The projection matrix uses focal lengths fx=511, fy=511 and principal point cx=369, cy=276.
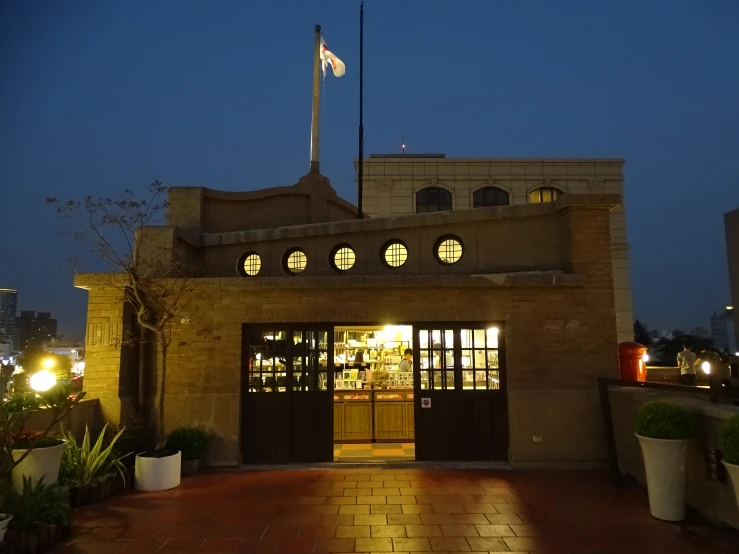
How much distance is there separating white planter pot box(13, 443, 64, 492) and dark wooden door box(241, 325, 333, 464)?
9.93 ft

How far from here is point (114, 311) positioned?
8648 mm

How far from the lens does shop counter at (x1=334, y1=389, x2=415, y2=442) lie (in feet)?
36.4

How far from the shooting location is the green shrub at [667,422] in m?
6.01

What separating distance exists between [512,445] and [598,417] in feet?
4.95

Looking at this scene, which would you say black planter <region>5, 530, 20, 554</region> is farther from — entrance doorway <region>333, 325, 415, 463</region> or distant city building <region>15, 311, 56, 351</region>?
distant city building <region>15, 311, 56, 351</region>

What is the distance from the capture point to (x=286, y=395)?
9.00 meters

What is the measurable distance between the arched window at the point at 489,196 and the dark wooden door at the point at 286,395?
19.6m

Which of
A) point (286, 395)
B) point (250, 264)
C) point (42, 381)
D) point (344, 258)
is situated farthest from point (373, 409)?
point (42, 381)

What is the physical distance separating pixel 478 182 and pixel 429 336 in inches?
762

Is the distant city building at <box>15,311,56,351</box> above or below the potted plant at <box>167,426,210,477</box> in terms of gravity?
above

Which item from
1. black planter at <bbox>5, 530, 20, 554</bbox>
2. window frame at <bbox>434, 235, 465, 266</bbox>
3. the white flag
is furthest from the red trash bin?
the white flag

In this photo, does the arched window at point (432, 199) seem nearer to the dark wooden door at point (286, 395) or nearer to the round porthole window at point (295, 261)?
the round porthole window at point (295, 261)

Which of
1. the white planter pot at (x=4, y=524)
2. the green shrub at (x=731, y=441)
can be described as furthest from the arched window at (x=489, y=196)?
the white planter pot at (x=4, y=524)

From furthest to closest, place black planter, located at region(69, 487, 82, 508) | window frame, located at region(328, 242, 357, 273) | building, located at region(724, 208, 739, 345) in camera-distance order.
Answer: window frame, located at region(328, 242, 357, 273) < black planter, located at region(69, 487, 82, 508) < building, located at region(724, 208, 739, 345)
